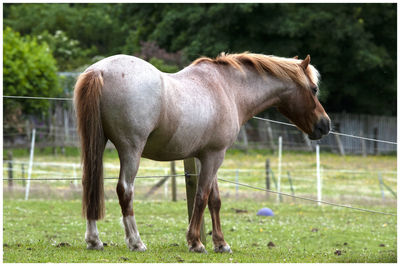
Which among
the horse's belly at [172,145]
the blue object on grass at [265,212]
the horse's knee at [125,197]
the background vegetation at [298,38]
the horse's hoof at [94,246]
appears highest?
the background vegetation at [298,38]

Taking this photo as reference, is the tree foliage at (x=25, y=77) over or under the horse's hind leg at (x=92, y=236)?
over

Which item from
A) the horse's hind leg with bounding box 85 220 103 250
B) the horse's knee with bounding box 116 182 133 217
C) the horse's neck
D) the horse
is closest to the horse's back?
the horse

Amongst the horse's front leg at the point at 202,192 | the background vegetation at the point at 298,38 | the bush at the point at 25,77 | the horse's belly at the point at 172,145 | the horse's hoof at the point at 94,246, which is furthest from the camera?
the background vegetation at the point at 298,38

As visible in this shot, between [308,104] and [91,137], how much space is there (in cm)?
257

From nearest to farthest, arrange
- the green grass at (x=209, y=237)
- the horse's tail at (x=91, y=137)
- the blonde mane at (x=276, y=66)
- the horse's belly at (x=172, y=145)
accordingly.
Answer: the horse's tail at (x=91, y=137)
the horse's belly at (x=172, y=145)
the green grass at (x=209, y=237)
the blonde mane at (x=276, y=66)

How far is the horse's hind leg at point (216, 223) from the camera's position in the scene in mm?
6867

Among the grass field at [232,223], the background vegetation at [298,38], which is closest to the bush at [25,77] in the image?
the grass field at [232,223]

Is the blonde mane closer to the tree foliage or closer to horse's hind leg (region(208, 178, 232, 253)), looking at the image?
horse's hind leg (region(208, 178, 232, 253))

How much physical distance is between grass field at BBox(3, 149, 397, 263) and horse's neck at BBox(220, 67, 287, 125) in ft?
5.18

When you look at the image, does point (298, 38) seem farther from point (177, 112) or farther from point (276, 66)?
point (177, 112)

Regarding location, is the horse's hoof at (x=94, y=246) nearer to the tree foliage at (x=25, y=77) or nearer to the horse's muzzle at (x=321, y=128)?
the horse's muzzle at (x=321, y=128)

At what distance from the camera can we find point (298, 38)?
28.9 m

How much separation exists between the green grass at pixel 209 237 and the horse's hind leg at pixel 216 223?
0.43 feet

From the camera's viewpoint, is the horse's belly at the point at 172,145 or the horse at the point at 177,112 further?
the horse's belly at the point at 172,145
